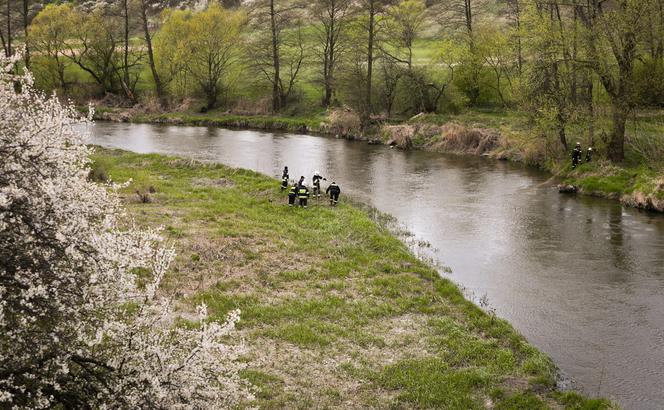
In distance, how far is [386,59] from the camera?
54156 millimetres

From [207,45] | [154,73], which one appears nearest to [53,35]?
[154,73]

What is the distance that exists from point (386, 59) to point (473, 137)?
533 inches

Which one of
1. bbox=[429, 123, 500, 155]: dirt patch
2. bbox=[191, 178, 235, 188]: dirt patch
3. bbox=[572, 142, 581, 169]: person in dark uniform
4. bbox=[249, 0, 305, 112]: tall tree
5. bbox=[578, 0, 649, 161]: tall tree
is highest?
bbox=[249, 0, 305, 112]: tall tree

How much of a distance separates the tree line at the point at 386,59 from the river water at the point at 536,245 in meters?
6.19

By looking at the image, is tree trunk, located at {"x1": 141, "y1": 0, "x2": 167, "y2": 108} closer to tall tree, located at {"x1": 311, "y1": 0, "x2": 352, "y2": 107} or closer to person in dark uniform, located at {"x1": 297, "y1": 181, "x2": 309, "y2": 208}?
tall tree, located at {"x1": 311, "y1": 0, "x2": 352, "y2": 107}

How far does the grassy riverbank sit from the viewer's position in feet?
42.0

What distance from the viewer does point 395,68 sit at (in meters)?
54.3

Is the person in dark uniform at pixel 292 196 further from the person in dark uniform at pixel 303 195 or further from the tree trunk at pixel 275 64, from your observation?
the tree trunk at pixel 275 64

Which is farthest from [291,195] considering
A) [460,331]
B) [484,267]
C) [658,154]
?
[658,154]

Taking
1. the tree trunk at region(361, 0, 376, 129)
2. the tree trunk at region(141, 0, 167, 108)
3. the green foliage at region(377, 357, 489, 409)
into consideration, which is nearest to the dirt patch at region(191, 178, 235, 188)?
the green foliage at region(377, 357, 489, 409)

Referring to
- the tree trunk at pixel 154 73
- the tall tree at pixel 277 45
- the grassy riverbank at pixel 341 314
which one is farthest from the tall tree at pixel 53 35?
the grassy riverbank at pixel 341 314

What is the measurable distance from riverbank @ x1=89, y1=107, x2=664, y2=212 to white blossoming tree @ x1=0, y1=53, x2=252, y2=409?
1006 inches

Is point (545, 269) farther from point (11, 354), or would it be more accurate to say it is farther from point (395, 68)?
point (395, 68)

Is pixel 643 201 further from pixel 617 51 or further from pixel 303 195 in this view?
pixel 303 195
